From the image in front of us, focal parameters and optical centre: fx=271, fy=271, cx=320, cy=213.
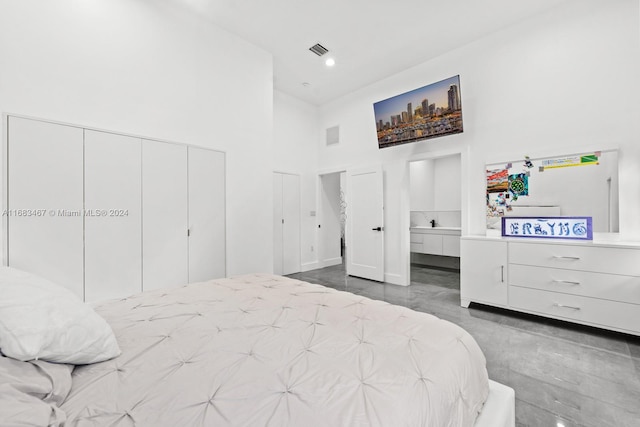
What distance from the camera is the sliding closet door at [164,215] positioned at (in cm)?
294

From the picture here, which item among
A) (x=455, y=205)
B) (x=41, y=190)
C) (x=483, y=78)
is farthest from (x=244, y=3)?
(x=455, y=205)

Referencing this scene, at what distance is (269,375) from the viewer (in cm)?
89

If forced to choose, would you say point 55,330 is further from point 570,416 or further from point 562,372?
point 562,372

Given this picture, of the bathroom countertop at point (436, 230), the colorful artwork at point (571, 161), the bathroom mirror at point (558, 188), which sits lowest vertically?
the bathroom countertop at point (436, 230)

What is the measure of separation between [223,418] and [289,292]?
1144 mm

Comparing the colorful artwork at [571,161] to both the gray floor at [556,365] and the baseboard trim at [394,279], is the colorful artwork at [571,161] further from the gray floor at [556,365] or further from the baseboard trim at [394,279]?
the baseboard trim at [394,279]

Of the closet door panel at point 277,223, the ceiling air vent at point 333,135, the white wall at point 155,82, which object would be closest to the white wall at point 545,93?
the ceiling air vent at point 333,135

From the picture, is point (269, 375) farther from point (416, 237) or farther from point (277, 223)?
point (416, 237)

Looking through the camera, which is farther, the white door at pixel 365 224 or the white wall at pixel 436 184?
the white wall at pixel 436 184

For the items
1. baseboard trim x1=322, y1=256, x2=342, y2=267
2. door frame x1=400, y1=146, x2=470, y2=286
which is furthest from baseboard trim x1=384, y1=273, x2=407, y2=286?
baseboard trim x1=322, y1=256, x2=342, y2=267

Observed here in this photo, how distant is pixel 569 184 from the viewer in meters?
3.16

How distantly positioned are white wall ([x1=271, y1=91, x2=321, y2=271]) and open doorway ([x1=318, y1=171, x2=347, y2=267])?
16cm

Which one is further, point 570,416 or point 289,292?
point 289,292

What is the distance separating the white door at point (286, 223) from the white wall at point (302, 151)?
0.12 metres
